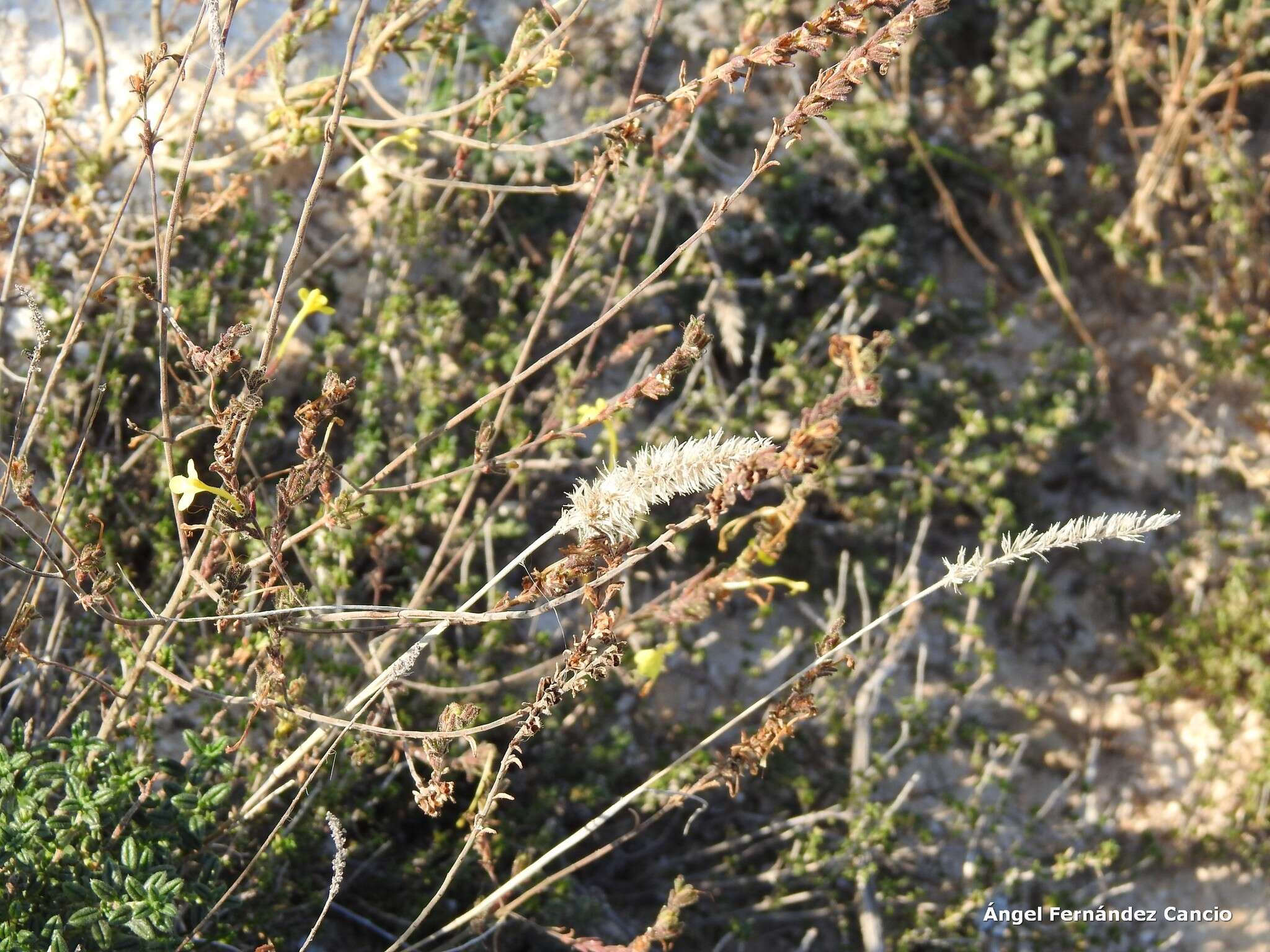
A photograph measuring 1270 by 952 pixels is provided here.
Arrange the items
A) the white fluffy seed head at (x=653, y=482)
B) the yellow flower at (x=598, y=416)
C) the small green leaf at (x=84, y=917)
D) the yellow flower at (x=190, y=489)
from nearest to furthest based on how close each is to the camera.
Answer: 1. the white fluffy seed head at (x=653, y=482)
2. the yellow flower at (x=190, y=489)
3. the small green leaf at (x=84, y=917)
4. the yellow flower at (x=598, y=416)

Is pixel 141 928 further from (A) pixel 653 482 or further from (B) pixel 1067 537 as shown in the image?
(B) pixel 1067 537

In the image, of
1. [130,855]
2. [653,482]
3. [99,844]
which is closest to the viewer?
[653,482]

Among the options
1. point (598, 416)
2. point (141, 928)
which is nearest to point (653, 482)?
point (598, 416)

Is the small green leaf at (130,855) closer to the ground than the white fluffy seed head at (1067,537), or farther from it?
closer to the ground

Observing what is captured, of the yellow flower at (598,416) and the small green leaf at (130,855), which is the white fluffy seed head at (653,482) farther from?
the small green leaf at (130,855)

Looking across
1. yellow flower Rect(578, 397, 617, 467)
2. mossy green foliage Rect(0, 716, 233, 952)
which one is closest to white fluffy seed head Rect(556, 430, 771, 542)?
yellow flower Rect(578, 397, 617, 467)

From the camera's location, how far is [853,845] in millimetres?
3178

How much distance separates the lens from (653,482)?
5.45ft

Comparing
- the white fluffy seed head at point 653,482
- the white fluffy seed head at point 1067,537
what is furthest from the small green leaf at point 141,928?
the white fluffy seed head at point 1067,537

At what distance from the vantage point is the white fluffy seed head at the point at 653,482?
5.44 ft

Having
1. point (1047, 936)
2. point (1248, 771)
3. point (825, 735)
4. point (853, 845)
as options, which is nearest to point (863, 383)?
point (853, 845)

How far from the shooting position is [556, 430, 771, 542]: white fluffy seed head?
1658 mm

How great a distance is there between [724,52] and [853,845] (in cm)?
204

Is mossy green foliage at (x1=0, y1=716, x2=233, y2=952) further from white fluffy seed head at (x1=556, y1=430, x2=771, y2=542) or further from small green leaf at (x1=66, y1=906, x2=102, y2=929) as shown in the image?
white fluffy seed head at (x1=556, y1=430, x2=771, y2=542)
